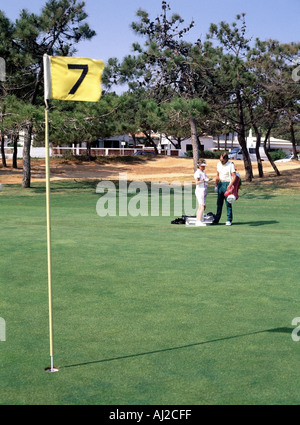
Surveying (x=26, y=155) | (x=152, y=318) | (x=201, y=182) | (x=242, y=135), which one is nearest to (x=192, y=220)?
(x=201, y=182)

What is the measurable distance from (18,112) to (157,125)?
6353mm

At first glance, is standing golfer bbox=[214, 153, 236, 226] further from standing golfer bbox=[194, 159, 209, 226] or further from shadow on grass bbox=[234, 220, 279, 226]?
shadow on grass bbox=[234, 220, 279, 226]

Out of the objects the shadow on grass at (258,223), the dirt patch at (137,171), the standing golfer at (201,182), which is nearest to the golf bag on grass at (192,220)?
the standing golfer at (201,182)

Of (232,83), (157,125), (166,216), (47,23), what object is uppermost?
(47,23)

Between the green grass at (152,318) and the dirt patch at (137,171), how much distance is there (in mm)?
23723

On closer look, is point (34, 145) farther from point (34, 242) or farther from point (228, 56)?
point (34, 242)

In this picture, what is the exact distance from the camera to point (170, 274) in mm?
9820

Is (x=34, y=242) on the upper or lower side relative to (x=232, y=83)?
lower

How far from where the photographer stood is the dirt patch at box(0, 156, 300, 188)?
38.7m

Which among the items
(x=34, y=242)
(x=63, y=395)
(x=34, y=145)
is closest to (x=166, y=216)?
(x=34, y=242)

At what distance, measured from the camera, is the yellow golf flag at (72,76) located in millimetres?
6145

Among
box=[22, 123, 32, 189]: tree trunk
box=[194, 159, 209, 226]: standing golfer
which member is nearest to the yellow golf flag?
box=[194, 159, 209, 226]: standing golfer

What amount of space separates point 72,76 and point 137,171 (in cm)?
4370

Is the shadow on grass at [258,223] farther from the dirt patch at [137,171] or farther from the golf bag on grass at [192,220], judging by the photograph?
the dirt patch at [137,171]
